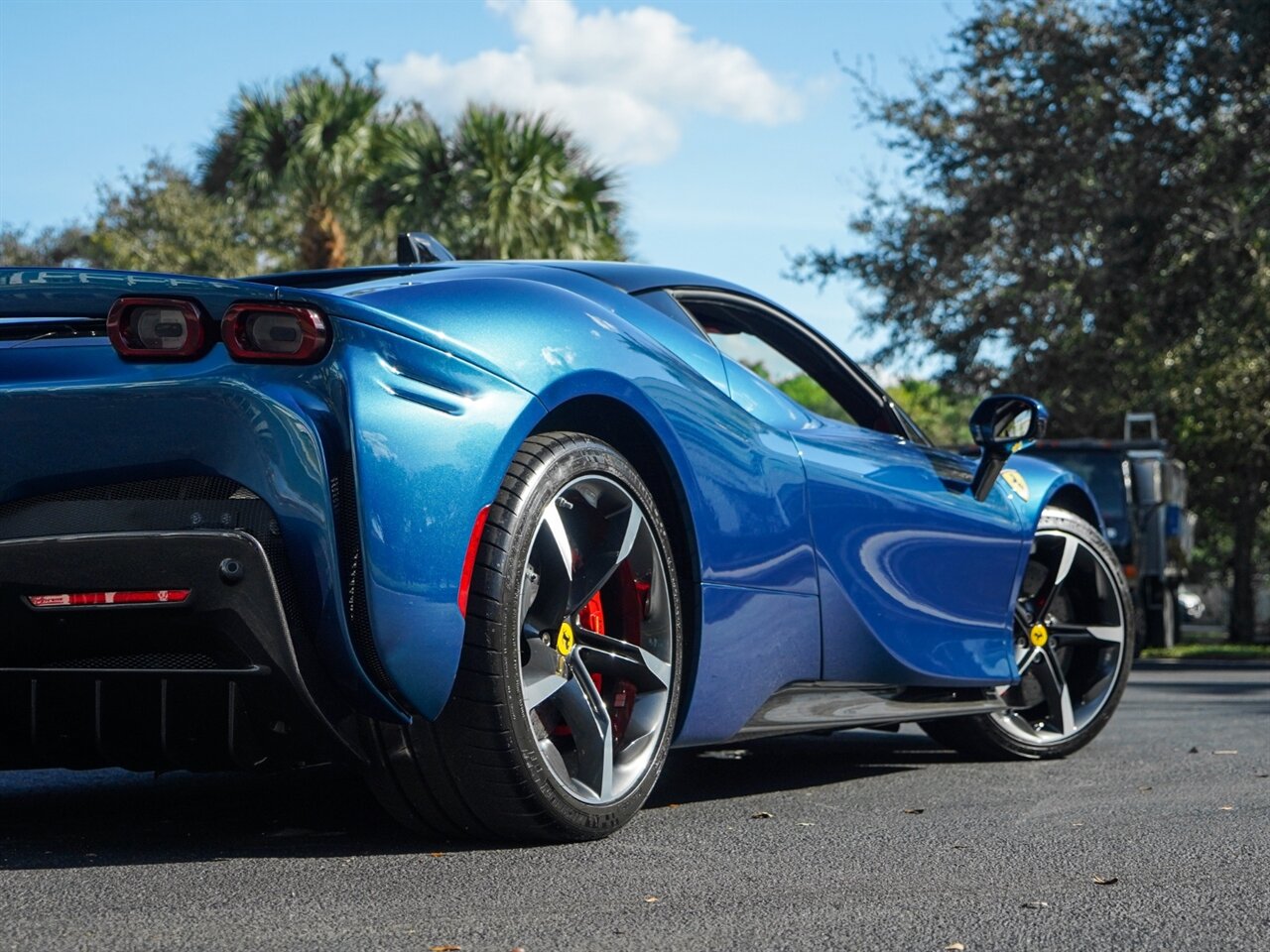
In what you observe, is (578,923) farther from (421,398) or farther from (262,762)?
(421,398)

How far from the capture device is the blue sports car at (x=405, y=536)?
2.95 metres

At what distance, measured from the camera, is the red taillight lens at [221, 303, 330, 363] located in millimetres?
2996

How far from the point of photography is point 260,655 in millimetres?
2943

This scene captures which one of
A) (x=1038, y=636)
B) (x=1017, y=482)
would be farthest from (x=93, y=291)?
(x=1038, y=636)

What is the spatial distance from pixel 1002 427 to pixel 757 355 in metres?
1.10

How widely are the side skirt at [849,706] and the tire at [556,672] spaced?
50 centimetres

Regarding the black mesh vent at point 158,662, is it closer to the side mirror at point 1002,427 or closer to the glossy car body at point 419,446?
the glossy car body at point 419,446

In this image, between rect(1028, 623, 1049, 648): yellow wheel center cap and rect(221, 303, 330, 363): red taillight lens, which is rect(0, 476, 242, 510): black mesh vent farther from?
rect(1028, 623, 1049, 648): yellow wheel center cap

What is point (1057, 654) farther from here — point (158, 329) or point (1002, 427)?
point (158, 329)

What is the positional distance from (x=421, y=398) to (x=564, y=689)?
753mm

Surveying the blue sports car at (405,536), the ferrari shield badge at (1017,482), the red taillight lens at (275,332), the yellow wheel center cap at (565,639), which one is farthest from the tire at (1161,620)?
the red taillight lens at (275,332)

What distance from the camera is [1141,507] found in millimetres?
17281

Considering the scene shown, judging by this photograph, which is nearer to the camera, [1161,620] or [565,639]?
[565,639]

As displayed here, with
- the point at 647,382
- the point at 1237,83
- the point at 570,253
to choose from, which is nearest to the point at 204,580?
the point at 647,382
